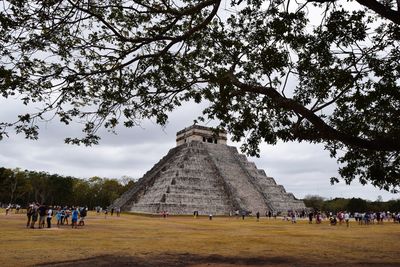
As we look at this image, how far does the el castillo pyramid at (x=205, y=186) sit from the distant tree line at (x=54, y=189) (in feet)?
80.1

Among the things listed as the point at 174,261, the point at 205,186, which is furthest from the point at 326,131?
the point at 205,186

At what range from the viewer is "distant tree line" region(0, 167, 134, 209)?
69.6 m

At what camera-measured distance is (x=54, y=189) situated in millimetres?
70812

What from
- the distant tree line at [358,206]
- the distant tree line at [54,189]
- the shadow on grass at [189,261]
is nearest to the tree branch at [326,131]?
the shadow on grass at [189,261]

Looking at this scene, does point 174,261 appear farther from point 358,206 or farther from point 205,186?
point 358,206

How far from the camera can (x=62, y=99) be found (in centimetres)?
866

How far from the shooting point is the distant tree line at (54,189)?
228ft

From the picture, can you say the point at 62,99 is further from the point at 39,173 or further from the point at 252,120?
the point at 39,173

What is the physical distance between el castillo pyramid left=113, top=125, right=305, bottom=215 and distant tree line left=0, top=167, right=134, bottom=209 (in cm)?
2440

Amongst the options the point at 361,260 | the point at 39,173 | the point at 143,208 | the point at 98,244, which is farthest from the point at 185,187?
the point at 39,173

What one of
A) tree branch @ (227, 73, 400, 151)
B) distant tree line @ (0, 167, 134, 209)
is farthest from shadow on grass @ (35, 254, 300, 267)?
distant tree line @ (0, 167, 134, 209)

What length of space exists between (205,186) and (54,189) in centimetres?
3870

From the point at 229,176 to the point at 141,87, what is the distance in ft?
132

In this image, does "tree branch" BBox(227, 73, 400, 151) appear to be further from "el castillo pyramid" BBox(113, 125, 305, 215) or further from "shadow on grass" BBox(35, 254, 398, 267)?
"el castillo pyramid" BBox(113, 125, 305, 215)
